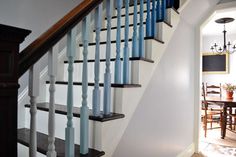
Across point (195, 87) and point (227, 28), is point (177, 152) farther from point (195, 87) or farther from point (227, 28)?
point (227, 28)

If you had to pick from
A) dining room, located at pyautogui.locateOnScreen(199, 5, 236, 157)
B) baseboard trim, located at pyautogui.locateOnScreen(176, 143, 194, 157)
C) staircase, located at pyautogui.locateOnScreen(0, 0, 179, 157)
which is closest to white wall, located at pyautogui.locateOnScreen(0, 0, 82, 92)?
staircase, located at pyautogui.locateOnScreen(0, 0, 179, 157)

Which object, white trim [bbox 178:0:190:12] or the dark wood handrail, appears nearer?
the dark wood handrail

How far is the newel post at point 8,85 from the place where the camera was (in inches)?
27.5

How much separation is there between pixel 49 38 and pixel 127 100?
0.76 meters

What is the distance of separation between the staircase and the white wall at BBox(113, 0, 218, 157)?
0.15 metres

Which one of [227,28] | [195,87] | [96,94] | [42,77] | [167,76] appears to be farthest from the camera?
[227,28]

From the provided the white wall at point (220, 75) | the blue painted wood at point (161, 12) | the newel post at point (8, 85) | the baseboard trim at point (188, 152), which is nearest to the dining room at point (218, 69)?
the white wall at point (220, 75)

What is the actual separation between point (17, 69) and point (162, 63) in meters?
1.50

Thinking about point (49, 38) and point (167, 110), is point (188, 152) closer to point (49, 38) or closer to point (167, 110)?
point (167, 110)

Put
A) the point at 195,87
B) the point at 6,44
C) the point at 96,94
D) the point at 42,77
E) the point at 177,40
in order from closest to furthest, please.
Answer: the point at 6,44 → the point at 96,94 → the point at 42,77 → the point at 177,40 → the point at 195,87

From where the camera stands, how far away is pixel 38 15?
203 centimetres

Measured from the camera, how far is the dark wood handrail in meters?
0.79

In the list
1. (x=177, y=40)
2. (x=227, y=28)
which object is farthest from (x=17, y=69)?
(x=227, y=28)

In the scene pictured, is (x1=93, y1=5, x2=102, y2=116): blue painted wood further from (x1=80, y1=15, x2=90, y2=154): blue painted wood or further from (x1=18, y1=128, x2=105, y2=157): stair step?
(x1=18, y1=128, x2=105, y2=157): stair step
